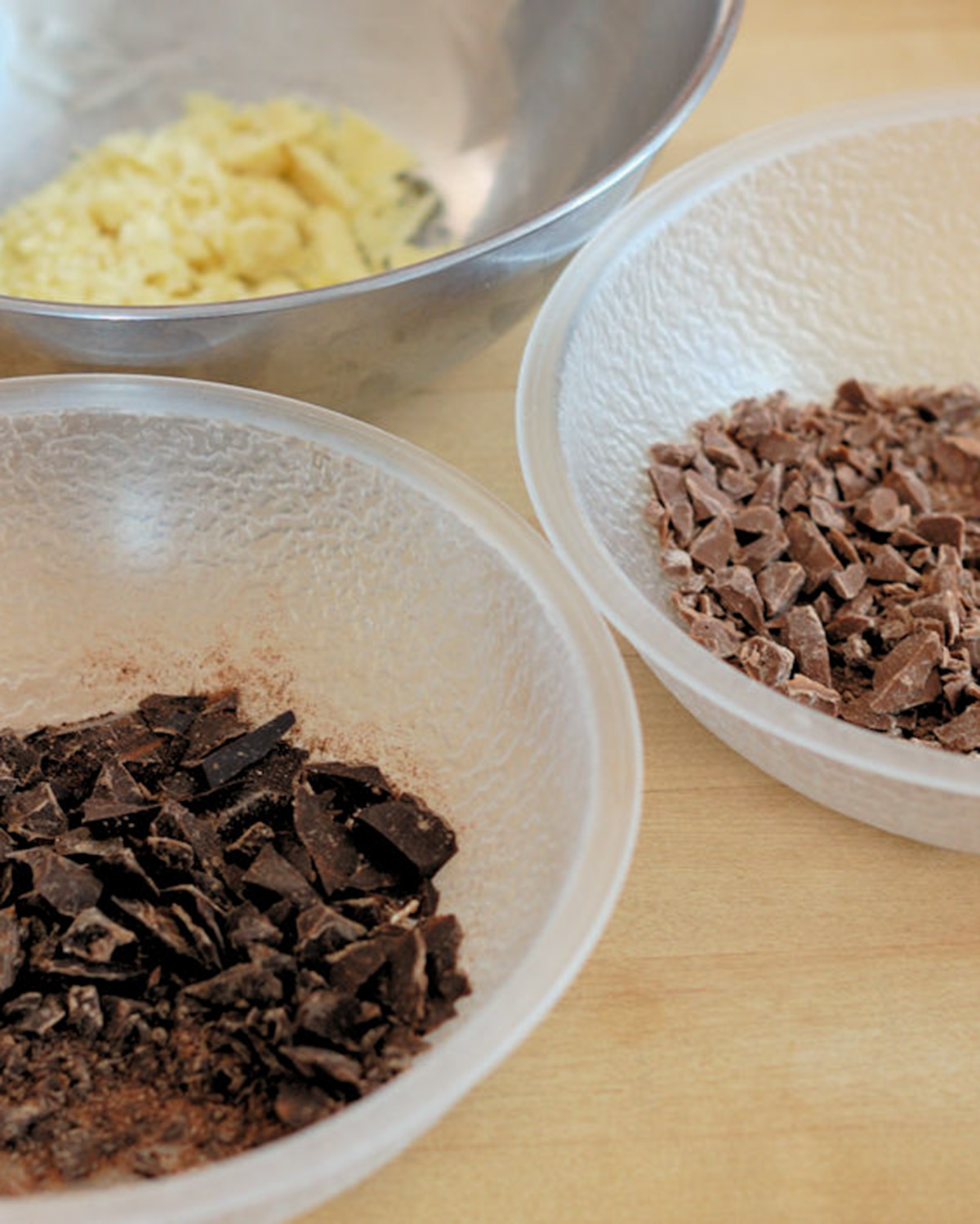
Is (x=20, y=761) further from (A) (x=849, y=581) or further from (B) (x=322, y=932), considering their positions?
(A) (x=849, y=581)

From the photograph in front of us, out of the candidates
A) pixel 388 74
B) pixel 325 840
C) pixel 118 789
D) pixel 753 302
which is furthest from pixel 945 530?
pixel 388 74

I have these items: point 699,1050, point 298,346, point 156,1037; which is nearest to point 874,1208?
point 699,1050

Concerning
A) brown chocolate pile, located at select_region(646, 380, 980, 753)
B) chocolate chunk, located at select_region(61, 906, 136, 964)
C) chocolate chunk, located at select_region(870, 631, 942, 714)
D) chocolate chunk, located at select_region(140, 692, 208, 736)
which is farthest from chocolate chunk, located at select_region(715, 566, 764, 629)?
chocolate chunk, located at select_region(61, 906, 136, 964)

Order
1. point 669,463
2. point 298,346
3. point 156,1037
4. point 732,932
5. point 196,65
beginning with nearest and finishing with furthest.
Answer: point 156,1037 < point 732,932 < point 298,346 < point 669,463 < point 196,65

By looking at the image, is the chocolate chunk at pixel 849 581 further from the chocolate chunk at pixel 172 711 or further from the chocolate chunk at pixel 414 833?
the chocolate chunk at pixel 172 711

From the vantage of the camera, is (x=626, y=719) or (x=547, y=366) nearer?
(x=626, y=719)

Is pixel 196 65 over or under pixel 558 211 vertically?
under

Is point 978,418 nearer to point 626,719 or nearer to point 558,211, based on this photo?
point 558,211

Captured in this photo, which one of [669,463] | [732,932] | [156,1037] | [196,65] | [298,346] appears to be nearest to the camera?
[156,1037]
